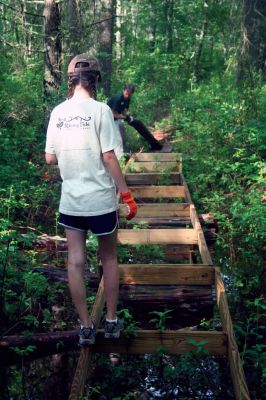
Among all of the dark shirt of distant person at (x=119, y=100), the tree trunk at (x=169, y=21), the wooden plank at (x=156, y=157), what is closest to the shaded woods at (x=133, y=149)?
the wooden plank at (x=156, y=157)

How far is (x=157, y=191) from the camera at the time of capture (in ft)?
27.0

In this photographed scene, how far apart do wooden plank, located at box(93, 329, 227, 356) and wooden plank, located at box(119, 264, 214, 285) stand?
3.32 ft

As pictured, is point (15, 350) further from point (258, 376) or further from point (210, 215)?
point (210, 215)

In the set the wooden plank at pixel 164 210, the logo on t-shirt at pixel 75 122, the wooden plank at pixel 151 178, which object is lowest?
the wooden plank at pixel 151 178

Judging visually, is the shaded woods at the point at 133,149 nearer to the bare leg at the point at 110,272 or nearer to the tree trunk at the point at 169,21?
the bare leg at the point at 110,272

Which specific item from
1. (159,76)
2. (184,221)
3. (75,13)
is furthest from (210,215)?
(159,76)

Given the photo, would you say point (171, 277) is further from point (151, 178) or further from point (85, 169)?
point (151, 178)

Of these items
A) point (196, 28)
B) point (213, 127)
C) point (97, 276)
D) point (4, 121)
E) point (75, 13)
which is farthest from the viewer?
point (196, 28)

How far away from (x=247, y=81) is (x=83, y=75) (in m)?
7.92

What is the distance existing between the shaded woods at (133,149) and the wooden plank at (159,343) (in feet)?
0.50

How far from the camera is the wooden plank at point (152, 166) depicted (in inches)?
388

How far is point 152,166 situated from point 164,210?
2.88 m

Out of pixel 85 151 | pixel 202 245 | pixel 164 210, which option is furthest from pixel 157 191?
pixel 85 151

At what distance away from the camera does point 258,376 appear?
3.73m
